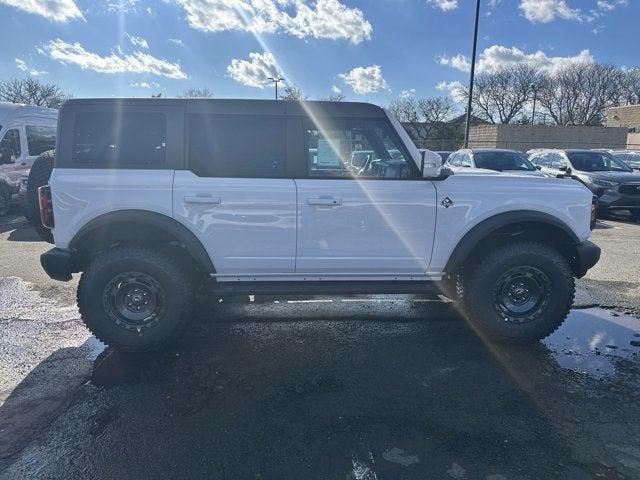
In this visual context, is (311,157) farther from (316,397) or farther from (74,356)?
(74,356)

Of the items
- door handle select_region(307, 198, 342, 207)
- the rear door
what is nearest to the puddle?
door handle select_region(307, 198, 342, 207)

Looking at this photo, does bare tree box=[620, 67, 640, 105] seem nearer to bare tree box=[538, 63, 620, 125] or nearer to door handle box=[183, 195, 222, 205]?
bare tree box=[538, 63, 620, 125]

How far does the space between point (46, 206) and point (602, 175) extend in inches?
478

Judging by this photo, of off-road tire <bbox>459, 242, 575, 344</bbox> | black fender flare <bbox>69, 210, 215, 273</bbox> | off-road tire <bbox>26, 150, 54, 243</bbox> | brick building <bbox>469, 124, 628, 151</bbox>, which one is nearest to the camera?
black fender flare <bbox>69, 210, 215, 273</bbox>

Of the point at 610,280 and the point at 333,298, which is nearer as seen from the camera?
the point at 333,298

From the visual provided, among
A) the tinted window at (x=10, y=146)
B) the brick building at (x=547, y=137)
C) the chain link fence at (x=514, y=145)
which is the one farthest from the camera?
the brick building at (x=547, y=137)

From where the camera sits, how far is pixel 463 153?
12875 millimetres

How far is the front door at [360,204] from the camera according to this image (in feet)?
12.1

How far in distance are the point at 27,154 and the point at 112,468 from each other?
36.8 ft

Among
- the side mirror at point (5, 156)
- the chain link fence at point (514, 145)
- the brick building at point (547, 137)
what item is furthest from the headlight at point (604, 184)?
the brick building at point (547, 137)

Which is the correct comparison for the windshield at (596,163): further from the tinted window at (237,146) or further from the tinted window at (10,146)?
the tinted window at (10,146)

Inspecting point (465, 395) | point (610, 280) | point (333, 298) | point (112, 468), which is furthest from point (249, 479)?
point (610, 280)

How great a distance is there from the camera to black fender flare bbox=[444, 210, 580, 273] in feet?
12.4

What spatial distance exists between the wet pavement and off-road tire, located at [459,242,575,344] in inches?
7.4
